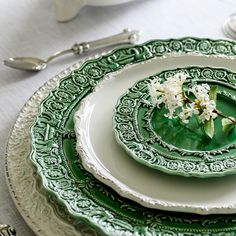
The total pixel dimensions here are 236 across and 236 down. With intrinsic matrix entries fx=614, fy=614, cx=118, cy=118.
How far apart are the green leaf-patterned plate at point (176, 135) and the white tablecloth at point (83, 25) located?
0.68 ft

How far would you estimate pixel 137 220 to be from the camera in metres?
0.62

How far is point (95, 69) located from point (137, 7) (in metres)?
0.27

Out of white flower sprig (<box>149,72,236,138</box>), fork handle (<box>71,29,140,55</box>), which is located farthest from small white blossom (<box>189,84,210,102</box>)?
fork handle (<box>71,29,140,55</box>)

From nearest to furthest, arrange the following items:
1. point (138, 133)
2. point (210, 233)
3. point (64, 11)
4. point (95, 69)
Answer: point (210, 233) < point (138, 133) < point (95, 69) < point (64, 11)

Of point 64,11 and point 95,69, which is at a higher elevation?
point 64,11

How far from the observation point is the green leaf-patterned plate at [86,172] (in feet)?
2.00

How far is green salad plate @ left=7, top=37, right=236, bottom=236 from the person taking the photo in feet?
2.00

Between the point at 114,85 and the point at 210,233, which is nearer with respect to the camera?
the point at 210,233

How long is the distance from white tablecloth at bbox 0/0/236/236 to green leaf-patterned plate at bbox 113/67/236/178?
0.21 m

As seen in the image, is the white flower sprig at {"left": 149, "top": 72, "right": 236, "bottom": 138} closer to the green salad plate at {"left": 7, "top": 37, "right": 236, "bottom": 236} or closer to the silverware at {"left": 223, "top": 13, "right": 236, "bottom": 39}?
the green salad plate at {"left": 7, "top": 37, "right": 236, "bottom": 236}

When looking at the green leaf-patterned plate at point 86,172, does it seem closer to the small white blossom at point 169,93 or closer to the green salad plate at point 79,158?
the green salad plate at point 79,158

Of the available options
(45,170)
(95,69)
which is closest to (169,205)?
(45,170)

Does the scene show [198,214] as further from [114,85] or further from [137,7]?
[137,7]

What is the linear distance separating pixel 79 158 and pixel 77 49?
1.01ft
